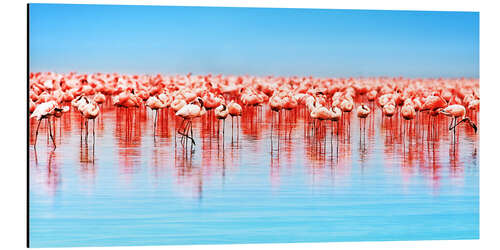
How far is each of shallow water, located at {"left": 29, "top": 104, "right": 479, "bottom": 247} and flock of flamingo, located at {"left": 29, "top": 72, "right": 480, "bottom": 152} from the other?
0.09 m

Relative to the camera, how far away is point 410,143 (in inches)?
324

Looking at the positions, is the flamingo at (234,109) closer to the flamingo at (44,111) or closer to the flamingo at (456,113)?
the flamingo at (44,111)

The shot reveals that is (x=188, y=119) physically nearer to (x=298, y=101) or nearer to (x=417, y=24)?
(x=298, y=101)

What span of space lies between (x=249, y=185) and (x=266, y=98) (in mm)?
1178

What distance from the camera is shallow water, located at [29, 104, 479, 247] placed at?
7.52 meters

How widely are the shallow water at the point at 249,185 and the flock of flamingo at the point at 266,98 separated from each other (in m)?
0.09

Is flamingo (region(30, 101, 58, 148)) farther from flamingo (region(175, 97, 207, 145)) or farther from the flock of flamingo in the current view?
flamingo (region(175, 97, 207, 145))

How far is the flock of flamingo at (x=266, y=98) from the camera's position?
812cm

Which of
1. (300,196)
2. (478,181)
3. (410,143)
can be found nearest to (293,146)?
(300,196)

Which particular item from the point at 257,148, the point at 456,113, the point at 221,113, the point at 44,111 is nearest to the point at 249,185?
the point at 257,148

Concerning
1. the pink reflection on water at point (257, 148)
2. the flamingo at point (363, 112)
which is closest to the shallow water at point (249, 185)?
the pink reflection on water at point (257, 148)

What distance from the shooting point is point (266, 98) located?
8.71m

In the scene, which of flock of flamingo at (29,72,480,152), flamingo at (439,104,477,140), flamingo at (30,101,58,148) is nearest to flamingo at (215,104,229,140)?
flock of flamingo at (29,72,480,152)
